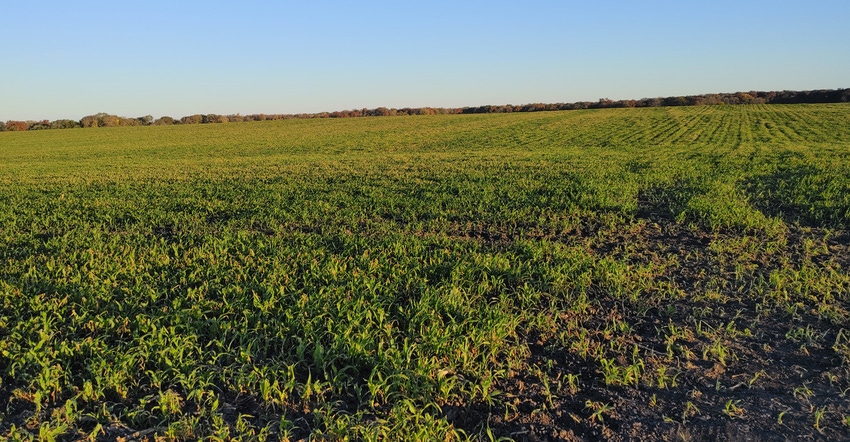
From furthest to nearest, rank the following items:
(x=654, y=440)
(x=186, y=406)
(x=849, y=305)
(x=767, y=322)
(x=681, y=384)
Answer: (x=849, y=305)
(x=767, y=322)
(x=681, y=384)
(x=186, y=406)
(x=654, y=440)

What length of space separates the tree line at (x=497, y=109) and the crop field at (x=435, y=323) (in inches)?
3229

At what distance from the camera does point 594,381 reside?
3.70 metres

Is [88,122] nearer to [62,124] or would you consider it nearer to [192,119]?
[62,124]

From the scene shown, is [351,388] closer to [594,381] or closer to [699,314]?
[594,381]

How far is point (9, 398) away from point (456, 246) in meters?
4.80

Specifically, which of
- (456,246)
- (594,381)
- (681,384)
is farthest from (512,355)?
(456,246)

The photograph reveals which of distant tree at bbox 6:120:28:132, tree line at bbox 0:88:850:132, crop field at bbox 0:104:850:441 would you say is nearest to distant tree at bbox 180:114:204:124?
tree line at bbox 0:88:850:132

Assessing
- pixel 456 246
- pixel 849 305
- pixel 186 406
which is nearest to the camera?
pixel 186 406

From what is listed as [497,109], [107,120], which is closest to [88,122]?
[107,120]

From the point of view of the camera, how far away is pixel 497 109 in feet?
303

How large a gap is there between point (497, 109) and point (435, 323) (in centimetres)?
9138

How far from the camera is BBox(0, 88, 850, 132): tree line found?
76.0m

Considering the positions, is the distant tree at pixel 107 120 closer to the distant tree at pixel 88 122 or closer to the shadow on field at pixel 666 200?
the distant tree at pixel 88 122

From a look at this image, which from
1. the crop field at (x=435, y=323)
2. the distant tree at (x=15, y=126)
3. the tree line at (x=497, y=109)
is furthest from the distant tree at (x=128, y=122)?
the crop field at (x=435, y=323)
